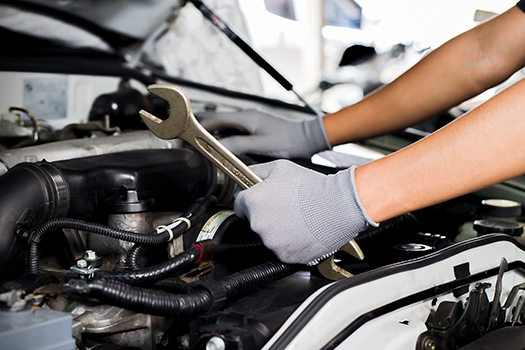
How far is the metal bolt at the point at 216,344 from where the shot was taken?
1.80 feet

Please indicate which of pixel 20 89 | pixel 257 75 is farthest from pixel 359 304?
pixel 257 75

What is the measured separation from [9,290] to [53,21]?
3.51 feet

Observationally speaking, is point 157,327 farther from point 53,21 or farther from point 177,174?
point 53,21

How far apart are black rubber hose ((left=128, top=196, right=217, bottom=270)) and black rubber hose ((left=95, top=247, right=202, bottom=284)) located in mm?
62

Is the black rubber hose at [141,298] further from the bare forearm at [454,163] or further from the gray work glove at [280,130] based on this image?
the gray work glove at [280,130]

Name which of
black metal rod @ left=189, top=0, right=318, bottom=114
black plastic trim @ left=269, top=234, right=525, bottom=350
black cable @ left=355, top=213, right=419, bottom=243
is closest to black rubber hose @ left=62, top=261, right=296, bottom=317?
black plastic trim @ left=269, top=234, right=525, bottom=350

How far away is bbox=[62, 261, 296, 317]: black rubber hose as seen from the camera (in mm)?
543

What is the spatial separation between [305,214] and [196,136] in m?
0.23

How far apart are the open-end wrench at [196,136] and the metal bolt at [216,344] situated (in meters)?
0.30

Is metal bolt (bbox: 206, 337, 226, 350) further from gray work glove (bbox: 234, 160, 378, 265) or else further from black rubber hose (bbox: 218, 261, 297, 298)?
gray work glove (bbox: 234, 160, 378, 265)

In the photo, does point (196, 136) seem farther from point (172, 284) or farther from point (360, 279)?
point (360, 279)

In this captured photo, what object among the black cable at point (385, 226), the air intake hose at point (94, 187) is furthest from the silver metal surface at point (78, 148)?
the black cable at point (385, 226)

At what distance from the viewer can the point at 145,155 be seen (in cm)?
91

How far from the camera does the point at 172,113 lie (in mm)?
768
